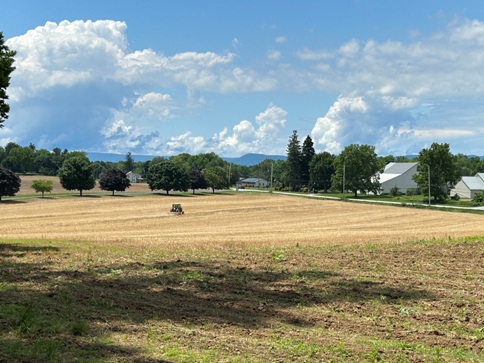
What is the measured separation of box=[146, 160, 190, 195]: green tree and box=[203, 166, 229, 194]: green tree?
49.0 ft

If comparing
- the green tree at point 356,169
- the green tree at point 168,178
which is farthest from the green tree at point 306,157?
the green tree at point 168,178

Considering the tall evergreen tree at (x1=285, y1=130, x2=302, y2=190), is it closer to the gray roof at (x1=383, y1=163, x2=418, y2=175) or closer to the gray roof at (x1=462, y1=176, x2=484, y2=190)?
the gray roof at (x1=383, y1=163, x2=418, y2=175)

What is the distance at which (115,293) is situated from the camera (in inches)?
479

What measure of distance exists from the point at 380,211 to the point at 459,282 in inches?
2769

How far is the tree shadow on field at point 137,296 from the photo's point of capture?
28.8 ft

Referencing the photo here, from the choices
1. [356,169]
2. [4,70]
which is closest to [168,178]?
[356,169]

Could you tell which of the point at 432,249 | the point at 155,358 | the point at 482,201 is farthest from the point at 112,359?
the point at 482,201

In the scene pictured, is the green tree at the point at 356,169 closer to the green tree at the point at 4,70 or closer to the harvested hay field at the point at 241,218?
the harvested hay field at the point at 241,218

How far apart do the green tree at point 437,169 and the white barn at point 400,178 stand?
36.4m

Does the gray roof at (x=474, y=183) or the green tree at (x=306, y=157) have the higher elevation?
the green tree at (x=306, y=157)

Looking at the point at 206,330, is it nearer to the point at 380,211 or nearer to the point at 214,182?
the point at 380,211

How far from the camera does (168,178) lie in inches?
5113

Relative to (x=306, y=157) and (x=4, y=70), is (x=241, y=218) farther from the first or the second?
(x=306, y=157)

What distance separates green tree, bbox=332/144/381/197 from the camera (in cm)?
13538
